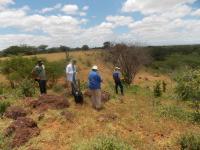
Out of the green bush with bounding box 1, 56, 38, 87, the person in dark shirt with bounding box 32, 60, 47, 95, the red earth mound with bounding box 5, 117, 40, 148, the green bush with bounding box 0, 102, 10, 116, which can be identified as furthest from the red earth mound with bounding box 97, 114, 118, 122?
the green bush with bounding box 1, 56, 38, 87

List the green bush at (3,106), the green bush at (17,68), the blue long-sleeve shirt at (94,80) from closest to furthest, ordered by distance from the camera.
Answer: the green bush at (3,106)
the blue long-sleeve shirt at (94,80)
the green bush at (17,68)

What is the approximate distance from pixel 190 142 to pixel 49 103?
227 inches

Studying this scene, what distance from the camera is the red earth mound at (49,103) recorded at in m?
12.7

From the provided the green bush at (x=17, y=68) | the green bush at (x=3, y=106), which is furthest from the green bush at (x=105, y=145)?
the green bush at (x=17, y=68)

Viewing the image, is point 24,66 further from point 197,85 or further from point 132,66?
point 197,85

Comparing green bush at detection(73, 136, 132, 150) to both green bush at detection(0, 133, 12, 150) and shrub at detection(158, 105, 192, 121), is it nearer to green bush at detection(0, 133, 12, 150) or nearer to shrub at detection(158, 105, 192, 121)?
green bush at detection(0, 133, 12, 150)

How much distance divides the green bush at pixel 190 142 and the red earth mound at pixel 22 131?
166 inches

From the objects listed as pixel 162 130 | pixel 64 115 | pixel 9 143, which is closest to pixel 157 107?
pixel 162 130

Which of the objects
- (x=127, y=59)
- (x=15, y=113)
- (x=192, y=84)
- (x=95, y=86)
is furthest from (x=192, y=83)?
(x=127, y=59)

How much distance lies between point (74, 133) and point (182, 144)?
124 inches

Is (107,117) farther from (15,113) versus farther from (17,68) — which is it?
(17,68)

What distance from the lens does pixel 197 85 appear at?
13367 mm

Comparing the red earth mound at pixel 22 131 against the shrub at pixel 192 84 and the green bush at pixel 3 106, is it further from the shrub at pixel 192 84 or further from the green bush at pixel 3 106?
the shrub at pixel 192 84

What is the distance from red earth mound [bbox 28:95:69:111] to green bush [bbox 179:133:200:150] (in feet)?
16.4
